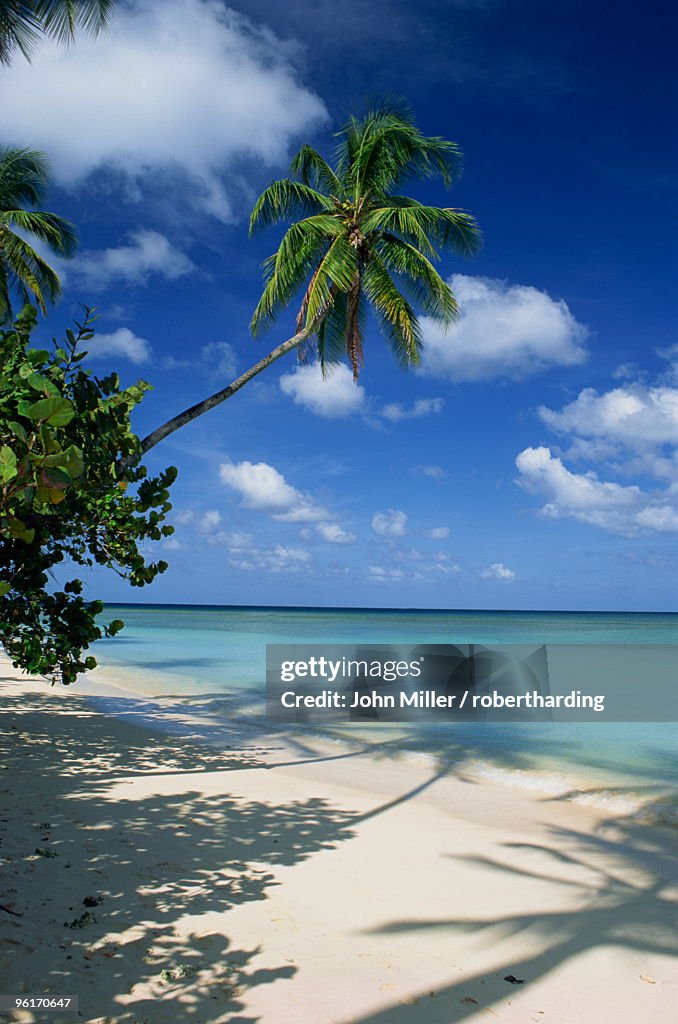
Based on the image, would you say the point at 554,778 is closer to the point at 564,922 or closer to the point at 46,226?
the point at 564,922

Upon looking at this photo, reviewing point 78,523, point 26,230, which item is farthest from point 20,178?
point 78,523

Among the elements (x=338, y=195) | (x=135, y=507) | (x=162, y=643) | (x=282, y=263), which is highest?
(x=338, y=195)

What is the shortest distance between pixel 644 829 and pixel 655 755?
207 inches

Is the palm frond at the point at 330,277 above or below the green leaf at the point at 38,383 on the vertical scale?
above

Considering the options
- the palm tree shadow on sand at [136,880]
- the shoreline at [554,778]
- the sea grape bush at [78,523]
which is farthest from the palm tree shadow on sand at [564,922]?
the sea grape bush at [78,523]

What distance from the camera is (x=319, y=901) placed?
494 centimetres

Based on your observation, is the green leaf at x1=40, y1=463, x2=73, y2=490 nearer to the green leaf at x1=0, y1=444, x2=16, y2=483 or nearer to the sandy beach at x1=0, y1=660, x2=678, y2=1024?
the green leaf at x1=0, y1=444, x2=16, y2=483

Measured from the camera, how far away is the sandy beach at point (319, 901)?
12.0ft

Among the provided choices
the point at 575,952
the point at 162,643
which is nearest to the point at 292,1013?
the point at 575,952

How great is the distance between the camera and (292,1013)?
11.5ft

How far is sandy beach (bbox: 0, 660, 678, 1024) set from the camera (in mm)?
3668

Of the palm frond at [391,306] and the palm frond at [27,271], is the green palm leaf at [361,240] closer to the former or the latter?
the palm frond at [391,306]

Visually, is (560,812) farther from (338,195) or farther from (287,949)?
Answer: (338,195)

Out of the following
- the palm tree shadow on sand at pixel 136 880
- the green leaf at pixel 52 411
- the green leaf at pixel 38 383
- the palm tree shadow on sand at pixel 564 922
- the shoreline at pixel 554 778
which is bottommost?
the shoreline at pixel 554 778
